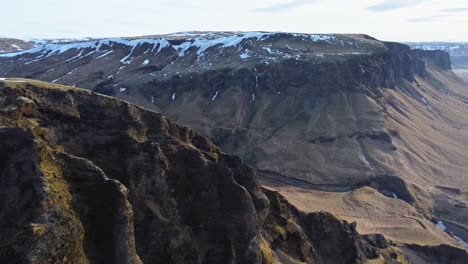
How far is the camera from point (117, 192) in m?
44.0

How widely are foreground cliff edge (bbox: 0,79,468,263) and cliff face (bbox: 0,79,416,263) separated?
0.35 feet

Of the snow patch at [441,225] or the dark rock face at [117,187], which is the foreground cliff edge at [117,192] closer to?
the dark rock face at [117,187]

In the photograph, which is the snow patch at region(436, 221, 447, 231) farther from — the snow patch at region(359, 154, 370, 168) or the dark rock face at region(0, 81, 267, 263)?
the dark rock face at region(0, 81, 267, 263)

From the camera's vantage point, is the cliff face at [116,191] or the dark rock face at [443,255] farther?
the dark rock face at [443,255]

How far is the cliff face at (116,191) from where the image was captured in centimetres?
Answer: 3862

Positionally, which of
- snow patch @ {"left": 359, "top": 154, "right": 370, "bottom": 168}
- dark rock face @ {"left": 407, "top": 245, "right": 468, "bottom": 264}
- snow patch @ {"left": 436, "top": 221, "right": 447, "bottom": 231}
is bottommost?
snow patch @ {"left": 436, "top": 221, "right": 447, "bottom": 231}

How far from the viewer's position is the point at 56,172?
42.3 m

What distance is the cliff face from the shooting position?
3862 centimetres

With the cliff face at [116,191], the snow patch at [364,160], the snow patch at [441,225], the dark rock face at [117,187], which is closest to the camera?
the cliff face at [116,191]

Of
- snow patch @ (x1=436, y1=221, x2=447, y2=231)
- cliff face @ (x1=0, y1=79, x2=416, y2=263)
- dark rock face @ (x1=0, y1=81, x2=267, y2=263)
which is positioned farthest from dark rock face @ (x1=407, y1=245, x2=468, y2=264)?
dark rock face @ (x1=0, y1=81, x2=267, y2=263)

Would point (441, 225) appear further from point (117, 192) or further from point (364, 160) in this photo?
point (117, 192)

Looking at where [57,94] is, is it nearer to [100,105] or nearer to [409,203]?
[100,105]

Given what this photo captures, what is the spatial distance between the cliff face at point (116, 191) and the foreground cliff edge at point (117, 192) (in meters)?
0.11

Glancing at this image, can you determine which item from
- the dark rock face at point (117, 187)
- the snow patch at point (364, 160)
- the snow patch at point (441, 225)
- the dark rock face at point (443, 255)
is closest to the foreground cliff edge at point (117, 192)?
the dark rock face at point (117, 187)
